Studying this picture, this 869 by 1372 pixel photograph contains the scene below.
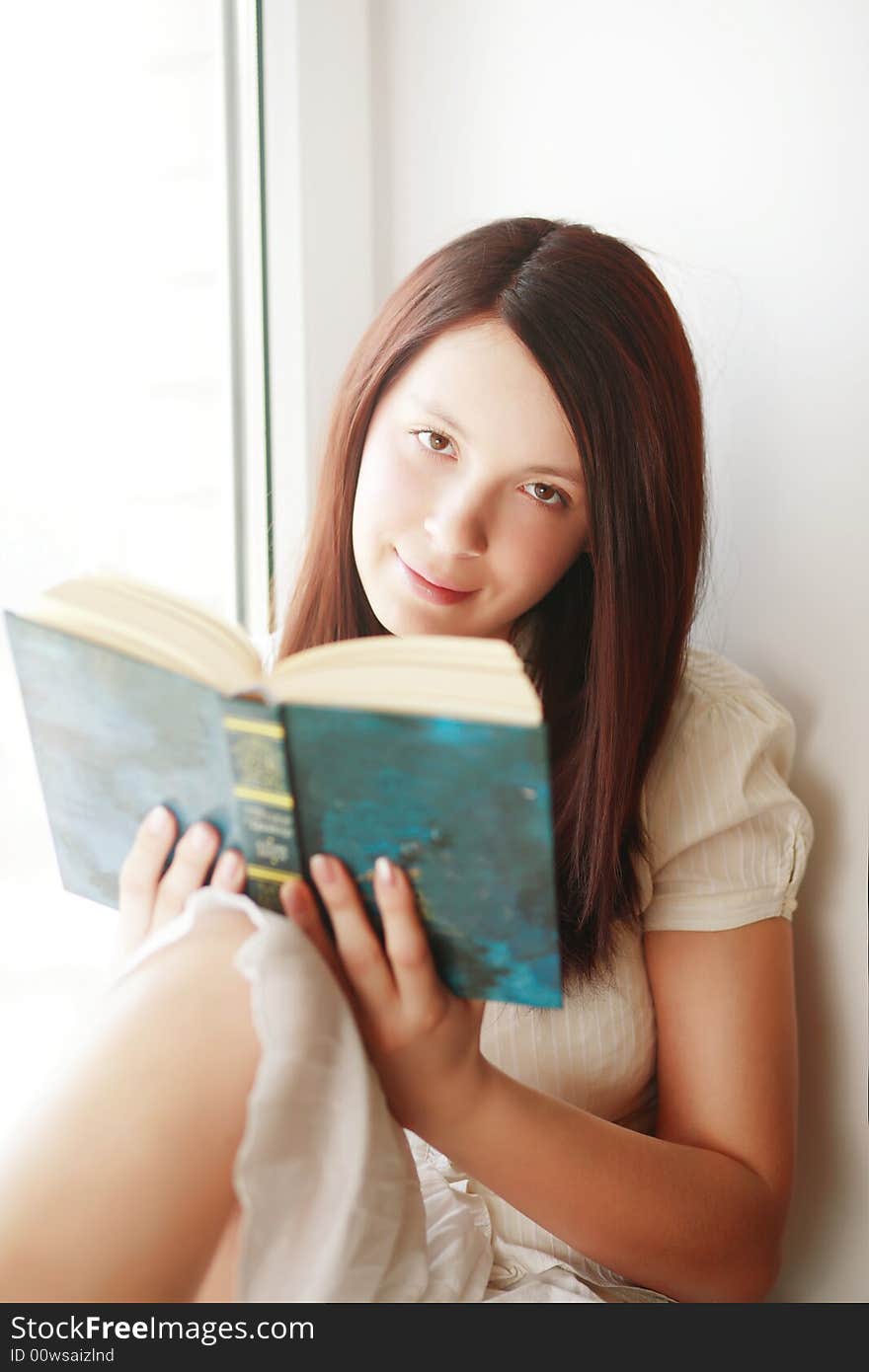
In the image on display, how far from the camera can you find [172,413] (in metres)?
1.50

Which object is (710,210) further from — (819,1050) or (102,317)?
(819,1050)

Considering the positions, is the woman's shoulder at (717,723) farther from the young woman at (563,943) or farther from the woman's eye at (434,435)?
the woman's eye at (434,435)

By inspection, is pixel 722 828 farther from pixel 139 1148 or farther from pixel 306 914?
pixel 139 1148

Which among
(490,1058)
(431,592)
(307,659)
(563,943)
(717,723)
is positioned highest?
(307,659)

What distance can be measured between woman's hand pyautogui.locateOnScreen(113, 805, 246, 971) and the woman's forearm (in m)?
0.23

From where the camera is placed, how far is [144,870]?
789 millimetres

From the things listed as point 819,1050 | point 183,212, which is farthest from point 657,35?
point 819,1050

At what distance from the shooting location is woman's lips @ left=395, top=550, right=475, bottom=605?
101 centimetres

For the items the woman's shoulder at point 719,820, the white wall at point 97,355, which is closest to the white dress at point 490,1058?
the woman's shoulder at point 719,820

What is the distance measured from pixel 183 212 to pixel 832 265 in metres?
0.78

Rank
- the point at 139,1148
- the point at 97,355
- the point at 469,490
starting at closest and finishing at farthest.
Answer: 1. the point at 139,1148
2. the point at 469,490
3. the point at 97,355

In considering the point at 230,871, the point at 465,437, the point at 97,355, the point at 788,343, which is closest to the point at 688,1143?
the point at 230,871

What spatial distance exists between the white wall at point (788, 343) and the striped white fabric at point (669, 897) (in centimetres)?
11

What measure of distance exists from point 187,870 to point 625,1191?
1.29ft
